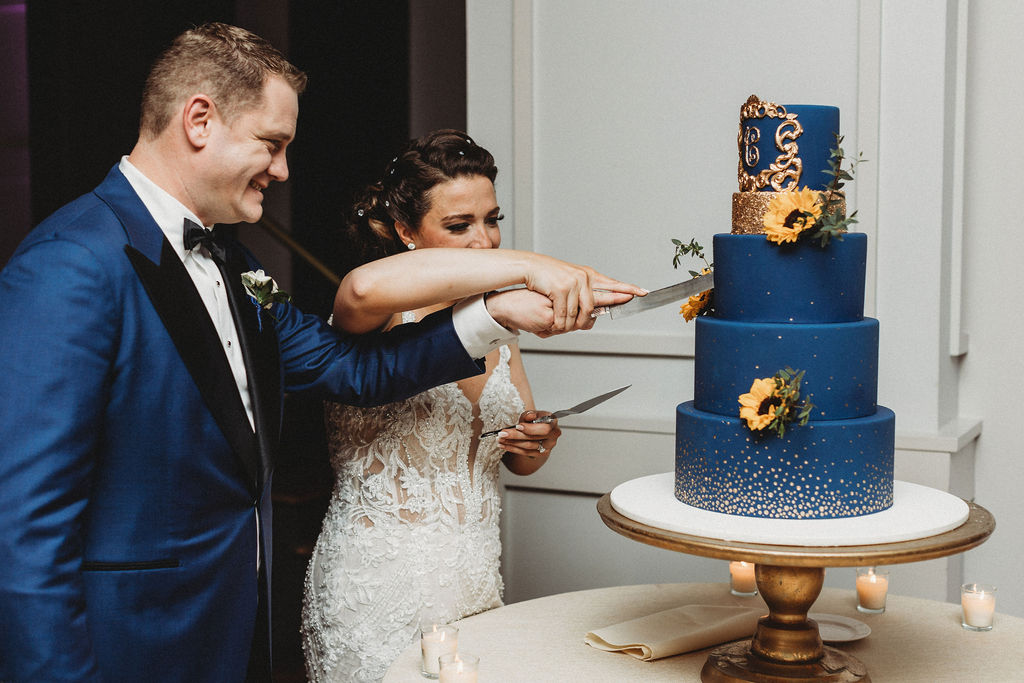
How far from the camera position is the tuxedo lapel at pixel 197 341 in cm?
181

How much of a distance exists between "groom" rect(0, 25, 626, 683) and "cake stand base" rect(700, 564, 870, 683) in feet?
3.07

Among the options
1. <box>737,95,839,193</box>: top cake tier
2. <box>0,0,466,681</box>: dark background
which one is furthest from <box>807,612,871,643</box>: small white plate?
<box>0,0,466,681</box>: dark background

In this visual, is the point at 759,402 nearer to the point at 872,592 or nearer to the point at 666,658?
the point at 666,658

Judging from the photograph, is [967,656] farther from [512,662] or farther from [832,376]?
[512,662]

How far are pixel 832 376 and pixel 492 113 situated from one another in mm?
2028

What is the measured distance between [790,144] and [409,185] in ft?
3.23

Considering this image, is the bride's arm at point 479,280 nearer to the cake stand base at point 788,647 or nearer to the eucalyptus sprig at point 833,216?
the eucalyptus sprig at point 833,216

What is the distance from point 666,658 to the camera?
215 centimetres

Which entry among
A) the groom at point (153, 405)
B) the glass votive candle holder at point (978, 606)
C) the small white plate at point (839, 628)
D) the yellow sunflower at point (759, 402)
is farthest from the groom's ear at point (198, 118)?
the glass votive candle holder at point (978, 606)

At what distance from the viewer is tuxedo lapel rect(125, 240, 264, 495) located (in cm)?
181

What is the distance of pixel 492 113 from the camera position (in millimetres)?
3617

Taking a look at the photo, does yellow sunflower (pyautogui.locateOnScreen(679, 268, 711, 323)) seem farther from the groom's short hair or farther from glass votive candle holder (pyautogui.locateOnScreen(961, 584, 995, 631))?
the groom's short hair

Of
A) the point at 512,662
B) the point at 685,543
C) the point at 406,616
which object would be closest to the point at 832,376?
the point at 685,543

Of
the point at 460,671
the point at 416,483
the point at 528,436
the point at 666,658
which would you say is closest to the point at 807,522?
the point at 666,658
